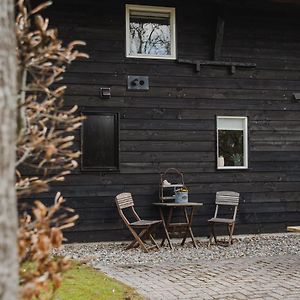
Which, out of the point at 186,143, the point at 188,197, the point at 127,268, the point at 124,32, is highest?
the point at 124,32

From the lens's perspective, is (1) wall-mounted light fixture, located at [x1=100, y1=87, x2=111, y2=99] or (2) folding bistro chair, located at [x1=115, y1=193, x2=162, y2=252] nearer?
(2) folding bistro chair, located at [x1=115, y1=193, x2=162, y2=252]

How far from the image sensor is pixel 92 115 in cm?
1025

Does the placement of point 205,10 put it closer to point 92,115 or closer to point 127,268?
point 92,115

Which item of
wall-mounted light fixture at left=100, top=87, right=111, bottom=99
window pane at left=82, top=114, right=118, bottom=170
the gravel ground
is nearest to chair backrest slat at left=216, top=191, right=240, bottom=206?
the gravel ground

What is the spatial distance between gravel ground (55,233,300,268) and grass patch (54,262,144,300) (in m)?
A: 1.30

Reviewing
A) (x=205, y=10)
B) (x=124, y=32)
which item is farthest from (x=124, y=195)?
(x=205, y=10)

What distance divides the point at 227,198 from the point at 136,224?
2144 mm

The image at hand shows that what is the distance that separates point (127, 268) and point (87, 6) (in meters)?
4.92

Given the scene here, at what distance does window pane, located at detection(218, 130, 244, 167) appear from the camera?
11.0m

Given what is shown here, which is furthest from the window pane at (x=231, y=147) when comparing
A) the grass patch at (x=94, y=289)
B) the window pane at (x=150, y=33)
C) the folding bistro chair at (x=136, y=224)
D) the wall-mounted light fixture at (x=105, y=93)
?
the grass patch at (x=94, y=289)

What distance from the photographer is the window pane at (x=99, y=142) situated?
10.2 m

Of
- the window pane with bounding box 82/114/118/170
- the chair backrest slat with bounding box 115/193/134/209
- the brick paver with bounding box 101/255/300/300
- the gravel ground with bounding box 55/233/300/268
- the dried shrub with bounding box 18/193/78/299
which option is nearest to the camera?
the dried shrub with bounding box 18/193/78/299

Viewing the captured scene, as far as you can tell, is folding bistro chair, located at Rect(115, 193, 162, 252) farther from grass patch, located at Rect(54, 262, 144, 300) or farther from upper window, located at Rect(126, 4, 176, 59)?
upper window, located at Rect(126, 4, 176, 59)

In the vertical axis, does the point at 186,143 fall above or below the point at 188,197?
above
